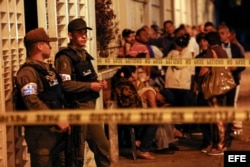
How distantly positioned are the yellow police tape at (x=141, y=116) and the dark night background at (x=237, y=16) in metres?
37.3

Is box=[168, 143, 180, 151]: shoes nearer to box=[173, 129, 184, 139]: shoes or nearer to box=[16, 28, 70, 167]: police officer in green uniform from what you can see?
box=[173, 129, 184, 139]: shoes

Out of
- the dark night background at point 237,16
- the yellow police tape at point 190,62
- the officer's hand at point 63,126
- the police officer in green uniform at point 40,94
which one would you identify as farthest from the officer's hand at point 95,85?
the dark night background at point 237,16

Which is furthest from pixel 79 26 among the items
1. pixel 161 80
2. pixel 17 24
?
pixel 161 80

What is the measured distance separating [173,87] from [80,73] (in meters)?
3.85

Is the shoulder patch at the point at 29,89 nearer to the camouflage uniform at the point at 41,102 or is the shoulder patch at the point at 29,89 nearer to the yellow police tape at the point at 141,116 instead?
the camouflage uniform at the point at 41,102

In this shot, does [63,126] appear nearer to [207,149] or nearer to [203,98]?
[203,98]

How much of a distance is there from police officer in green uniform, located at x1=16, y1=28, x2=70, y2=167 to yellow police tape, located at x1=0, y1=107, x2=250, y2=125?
761 millimetres

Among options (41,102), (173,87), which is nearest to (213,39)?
(173,87)

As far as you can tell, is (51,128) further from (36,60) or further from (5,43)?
(5,43)

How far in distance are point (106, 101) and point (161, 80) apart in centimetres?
250

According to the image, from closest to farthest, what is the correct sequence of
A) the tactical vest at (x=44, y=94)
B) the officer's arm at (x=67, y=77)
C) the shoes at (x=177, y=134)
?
the tactical vest at (x=44, y=94), the officer's arm at (x=67, y=77), the shoes at (x=177, y=134)

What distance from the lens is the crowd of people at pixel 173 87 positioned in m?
9.84

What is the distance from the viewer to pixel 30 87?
670 cm

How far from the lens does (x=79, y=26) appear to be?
25.5ft
